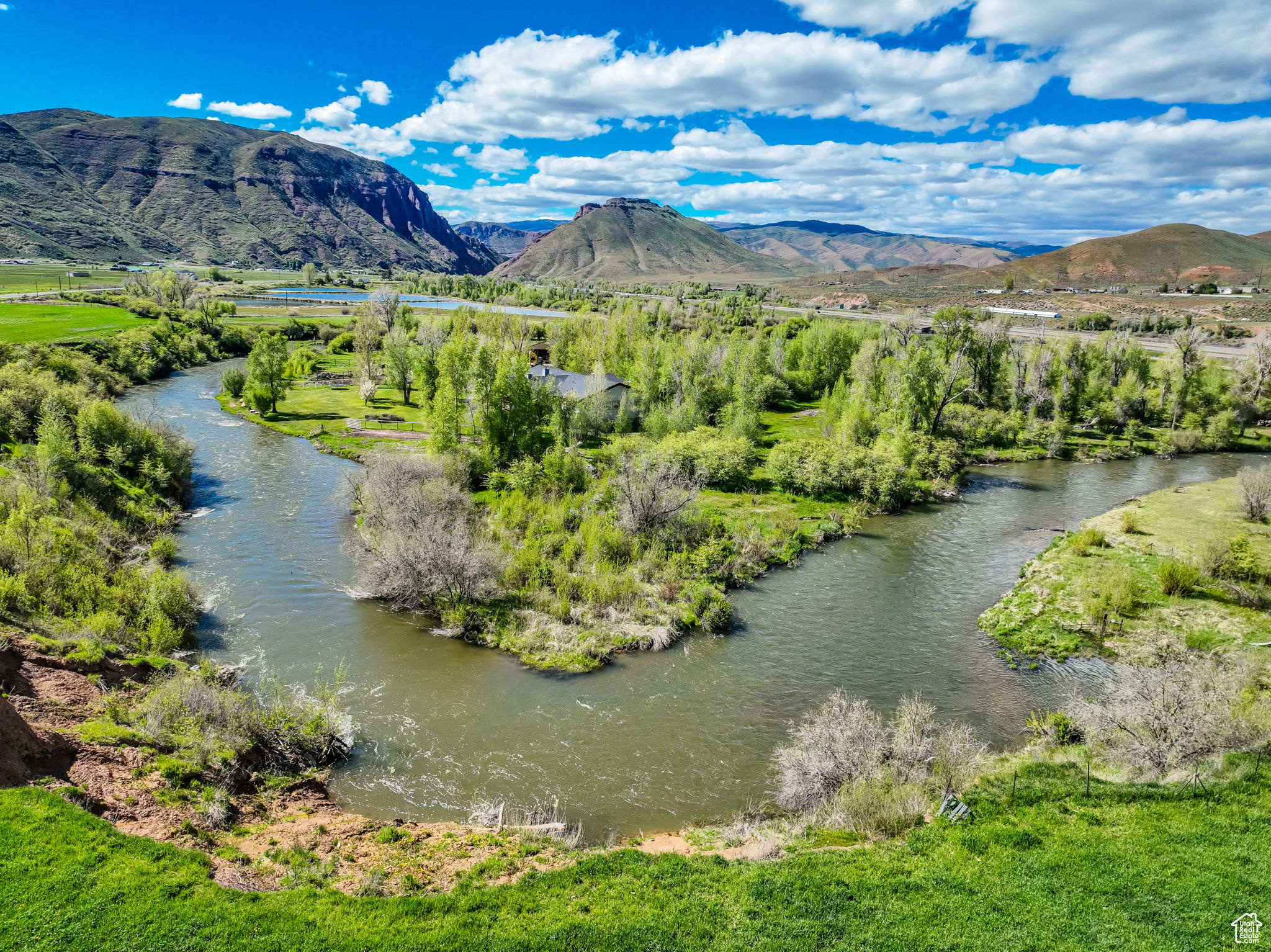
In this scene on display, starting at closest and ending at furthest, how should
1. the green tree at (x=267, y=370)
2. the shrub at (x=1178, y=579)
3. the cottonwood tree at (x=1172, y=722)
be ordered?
1. the cottonwood tree at (x=1172, y=722)
2. the shrub at (x=1178, y=579)
3. the green tree at (x=267, y=370)

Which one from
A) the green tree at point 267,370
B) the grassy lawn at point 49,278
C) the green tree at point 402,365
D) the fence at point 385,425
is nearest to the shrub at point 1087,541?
the fence at point 385,425

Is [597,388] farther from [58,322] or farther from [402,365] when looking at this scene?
[58,322]

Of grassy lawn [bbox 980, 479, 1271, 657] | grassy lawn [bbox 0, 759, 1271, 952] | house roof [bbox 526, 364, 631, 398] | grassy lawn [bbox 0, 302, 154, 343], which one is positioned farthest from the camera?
grassy lawn [bbox 0, 302, 154, 343]

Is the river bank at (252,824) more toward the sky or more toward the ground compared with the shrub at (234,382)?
more toward the ground

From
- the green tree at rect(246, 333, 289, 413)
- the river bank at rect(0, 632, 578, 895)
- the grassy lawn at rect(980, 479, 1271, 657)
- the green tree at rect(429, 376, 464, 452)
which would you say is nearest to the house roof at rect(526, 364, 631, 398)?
the green tree at rect(429, 376, 464, 452)

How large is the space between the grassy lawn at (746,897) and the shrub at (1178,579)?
16.3 meters

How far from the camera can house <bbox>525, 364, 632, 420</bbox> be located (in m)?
56.9

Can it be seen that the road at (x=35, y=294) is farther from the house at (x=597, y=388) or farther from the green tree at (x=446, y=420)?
the green tree at (x=446, y=420)

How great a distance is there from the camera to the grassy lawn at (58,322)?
217 feet

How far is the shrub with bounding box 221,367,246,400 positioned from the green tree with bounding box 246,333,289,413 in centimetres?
324

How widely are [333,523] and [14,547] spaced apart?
14850 millimetres

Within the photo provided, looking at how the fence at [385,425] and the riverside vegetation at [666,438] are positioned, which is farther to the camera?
the fence at [385,425]

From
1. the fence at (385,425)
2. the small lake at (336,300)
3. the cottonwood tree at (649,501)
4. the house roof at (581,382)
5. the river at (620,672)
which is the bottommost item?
the river at (620,672)

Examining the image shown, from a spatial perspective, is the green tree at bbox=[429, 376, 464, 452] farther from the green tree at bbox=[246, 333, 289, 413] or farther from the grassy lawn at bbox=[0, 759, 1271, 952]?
the green tree at bbox=[246, 333, 289, 413]
